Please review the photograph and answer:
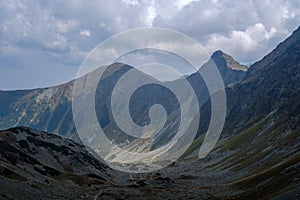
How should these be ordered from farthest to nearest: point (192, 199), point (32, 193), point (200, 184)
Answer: point (200, 184)
point (192, 199)
point (32, 193)

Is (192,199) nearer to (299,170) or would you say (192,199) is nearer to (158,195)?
(158,195)

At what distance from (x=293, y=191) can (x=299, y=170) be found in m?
16.3

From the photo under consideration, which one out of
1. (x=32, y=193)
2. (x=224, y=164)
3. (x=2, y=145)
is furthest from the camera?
(x=224, y=164)

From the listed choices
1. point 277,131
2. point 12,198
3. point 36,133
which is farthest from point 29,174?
point 277,131

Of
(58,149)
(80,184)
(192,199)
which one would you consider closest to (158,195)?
(192,199)

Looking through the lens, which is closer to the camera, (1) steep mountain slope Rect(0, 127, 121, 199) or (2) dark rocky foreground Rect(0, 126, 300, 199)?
(2) dark rocky foreground Rect(0, 126, 300, 199)

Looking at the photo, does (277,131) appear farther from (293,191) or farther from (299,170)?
(293,191)

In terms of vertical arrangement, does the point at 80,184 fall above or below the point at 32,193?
above

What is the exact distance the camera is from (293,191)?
5959cm

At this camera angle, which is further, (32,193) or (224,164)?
(224,164)

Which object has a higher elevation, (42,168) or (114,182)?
(114,182)

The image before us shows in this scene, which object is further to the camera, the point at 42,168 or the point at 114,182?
the point at 114,182

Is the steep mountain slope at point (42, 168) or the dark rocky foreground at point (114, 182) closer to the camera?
the dark rocky foreground at point (114, 182)

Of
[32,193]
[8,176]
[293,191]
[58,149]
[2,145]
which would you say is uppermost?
[58,149]
